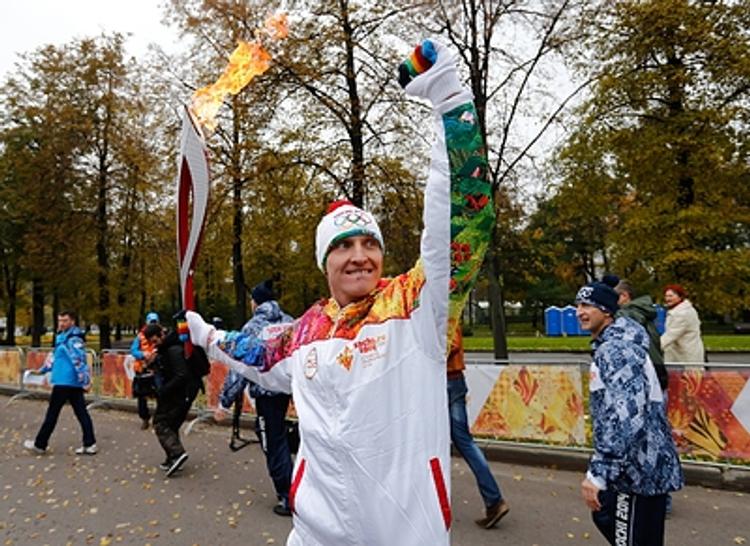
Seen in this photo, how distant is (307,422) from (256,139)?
477 inches

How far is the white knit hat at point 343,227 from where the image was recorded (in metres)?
2.12

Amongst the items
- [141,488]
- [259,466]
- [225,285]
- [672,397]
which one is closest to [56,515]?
[141,488]

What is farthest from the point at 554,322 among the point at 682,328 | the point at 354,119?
the point at 682,328

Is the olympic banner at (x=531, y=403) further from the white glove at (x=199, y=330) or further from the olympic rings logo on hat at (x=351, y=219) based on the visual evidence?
the olympic rings logo on hat at (x=351, y=219)

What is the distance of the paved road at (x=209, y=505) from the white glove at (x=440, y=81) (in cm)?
394

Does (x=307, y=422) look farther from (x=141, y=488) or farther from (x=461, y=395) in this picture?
(x=141, y=488)

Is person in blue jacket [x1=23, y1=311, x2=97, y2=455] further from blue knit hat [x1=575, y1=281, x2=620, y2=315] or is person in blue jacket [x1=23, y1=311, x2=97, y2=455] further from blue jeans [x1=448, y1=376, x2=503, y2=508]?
blue knit hat [x1=575, y1=281, x2=620, y2=315]

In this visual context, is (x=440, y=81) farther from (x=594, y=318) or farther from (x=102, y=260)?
(x=102, y=260)

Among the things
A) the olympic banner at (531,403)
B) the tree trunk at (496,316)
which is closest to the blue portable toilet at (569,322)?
the tree trunk at (496,316)

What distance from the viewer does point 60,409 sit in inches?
322

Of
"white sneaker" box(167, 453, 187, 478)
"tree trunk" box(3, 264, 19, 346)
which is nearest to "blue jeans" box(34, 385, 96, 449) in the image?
A: "white sneaker" box(167, 453, 187, 478)

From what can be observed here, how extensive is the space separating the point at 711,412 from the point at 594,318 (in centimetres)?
355

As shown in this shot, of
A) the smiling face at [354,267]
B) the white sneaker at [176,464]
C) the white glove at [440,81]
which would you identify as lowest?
the white sneaker at [176,464]

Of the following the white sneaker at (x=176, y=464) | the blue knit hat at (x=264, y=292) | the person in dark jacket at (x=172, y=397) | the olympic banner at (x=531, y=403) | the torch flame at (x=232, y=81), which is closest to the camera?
the torch flame at (x=232, y=81)
